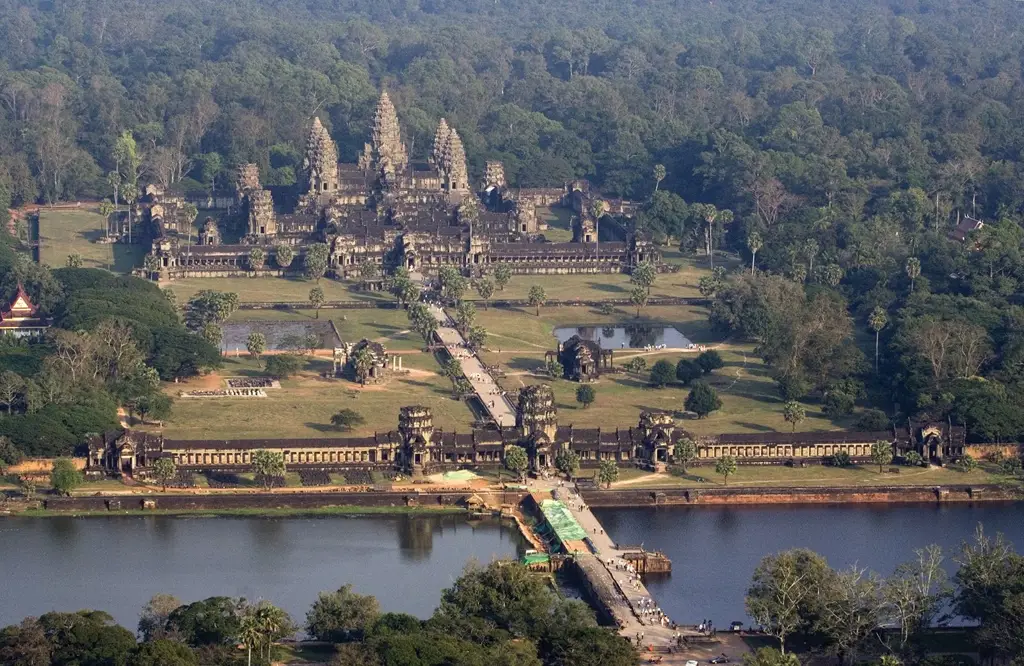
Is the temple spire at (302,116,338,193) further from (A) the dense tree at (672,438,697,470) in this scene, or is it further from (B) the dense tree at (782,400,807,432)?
(A) the dense tree at (672,438,697,470)

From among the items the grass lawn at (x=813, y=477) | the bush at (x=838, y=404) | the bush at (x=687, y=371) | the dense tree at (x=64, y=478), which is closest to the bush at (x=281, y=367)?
the bush at (x=687, y=371)

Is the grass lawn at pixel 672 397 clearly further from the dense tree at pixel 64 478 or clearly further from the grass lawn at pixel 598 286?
the dense tree at pixel 64 478

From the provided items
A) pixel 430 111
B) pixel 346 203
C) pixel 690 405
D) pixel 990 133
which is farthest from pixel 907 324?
pixel 430 111

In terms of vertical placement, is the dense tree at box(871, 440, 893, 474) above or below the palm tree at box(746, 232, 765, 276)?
below

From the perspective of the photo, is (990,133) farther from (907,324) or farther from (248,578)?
(248,578)

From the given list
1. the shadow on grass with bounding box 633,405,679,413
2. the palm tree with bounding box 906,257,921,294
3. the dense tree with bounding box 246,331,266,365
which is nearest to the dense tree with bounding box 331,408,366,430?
the shadow on grass with bounding box 633,405,679,413

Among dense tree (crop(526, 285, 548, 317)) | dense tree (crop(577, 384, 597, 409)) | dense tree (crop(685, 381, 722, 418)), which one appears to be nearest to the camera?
dense tree (crop(685, 381, 722, 418))
